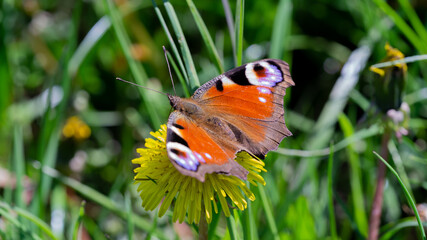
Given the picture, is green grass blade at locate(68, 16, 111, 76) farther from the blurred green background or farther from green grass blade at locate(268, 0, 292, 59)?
green grass blade at locate(268, 0, 292, 59)

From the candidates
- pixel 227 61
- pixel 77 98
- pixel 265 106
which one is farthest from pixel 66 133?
pixel 265 106

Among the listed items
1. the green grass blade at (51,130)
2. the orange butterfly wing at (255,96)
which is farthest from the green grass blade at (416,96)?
the green grass blade at (51,130)

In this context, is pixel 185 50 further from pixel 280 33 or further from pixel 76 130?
pixel 76 130

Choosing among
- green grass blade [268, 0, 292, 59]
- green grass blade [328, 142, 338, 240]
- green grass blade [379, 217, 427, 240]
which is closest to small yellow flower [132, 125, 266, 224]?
green grass blade [328, 142, 338, 240]

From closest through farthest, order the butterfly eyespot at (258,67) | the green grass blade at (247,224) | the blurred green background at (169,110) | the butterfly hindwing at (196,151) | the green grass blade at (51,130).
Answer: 1. the butterfly hindwing at (196,151)
2. the green grass blade at (247,224)
3. the butterfly eyespot at (258,67)
4. the blurred green background at (169,110)
5. the green grass blade at (51,130)

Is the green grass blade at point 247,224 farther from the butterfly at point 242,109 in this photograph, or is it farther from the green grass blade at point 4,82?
the green grass blade at point 4,82

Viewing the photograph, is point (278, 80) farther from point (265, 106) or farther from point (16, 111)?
point (16, 111)
